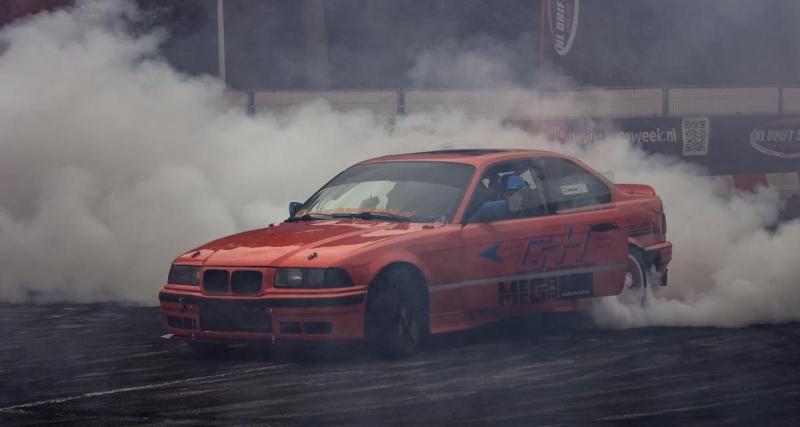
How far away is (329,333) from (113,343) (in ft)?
6.37

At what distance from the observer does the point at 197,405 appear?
6.89m

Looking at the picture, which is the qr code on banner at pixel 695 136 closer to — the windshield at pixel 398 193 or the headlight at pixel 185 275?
the windshield at pixel 398 193

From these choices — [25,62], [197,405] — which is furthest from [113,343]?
[25,62]

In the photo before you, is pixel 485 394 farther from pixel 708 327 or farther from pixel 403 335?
pixel 708 327

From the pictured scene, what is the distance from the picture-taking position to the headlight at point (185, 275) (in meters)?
8.62

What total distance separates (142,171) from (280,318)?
5.64 metres

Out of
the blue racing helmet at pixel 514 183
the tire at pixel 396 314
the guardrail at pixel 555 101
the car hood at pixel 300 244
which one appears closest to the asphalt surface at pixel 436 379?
the tire at pixel 396 314

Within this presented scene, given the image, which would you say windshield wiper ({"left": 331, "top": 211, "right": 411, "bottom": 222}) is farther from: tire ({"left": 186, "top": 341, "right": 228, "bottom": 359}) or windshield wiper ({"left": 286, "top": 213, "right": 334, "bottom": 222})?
tire ({"left": 186, "top": 341, "right": 228, "bottom": 359})

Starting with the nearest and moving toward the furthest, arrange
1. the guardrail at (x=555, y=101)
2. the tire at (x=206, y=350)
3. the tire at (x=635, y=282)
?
the tire at (x=206, y=350), the tire at (x=635, y=282), the guardrail at (x=555, y=101)

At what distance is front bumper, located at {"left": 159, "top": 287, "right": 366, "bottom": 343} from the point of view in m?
8.10

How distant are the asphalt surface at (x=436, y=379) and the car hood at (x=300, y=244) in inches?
23.5

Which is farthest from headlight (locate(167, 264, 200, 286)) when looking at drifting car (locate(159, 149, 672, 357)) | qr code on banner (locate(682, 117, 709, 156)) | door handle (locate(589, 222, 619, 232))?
qr code on banner (locate(682, 117, 709, 156))

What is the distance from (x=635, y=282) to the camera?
10250mm

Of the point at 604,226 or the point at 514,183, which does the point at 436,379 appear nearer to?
the point at 514,183
